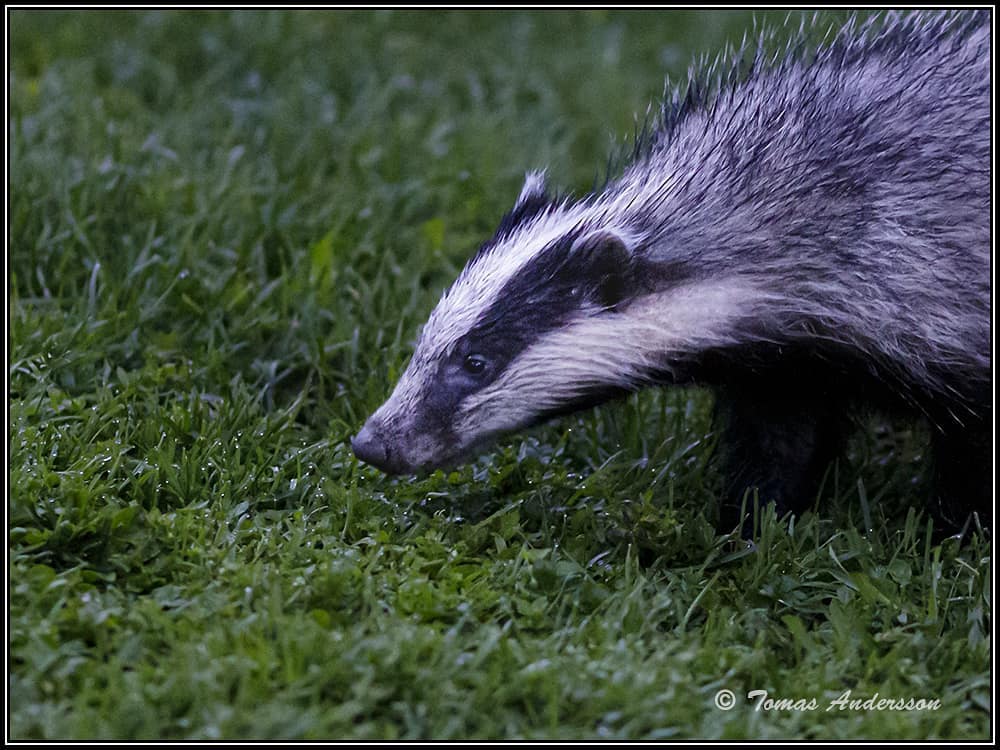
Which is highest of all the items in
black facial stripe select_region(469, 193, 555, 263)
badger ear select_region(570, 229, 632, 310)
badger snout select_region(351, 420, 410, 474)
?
black facial stripe select_region(469, 193, 555, 263)

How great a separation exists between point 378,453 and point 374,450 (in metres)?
0.02

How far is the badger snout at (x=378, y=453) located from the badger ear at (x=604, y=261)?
0.92 m

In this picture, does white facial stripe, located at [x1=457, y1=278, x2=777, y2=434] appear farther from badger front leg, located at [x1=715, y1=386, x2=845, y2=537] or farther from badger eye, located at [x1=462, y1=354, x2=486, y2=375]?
badger front leg, located at [x1=715, y1=386, x2=845, y2=537]

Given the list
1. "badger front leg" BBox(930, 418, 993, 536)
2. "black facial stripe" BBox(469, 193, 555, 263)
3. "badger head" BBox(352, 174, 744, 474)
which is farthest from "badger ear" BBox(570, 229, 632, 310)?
"badger front leg" BBox(930, 418, 993, 536)

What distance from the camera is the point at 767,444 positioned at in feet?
17.3

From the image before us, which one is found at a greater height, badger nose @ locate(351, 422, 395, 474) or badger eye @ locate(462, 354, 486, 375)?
badger eye @ locate(462, 354, 486, 375)

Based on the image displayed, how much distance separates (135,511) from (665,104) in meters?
2.65

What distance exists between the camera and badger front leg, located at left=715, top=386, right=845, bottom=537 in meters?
5.24

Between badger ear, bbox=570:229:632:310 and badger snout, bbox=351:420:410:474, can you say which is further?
badger snout, bbox=351:420:410:474

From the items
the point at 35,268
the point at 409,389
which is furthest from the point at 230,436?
the point at 35,268

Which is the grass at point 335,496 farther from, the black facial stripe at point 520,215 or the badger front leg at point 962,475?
the black facial stripe at point 520,215

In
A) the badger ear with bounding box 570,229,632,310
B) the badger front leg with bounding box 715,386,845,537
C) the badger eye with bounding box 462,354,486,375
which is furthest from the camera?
the badger front leg with bounding box 715,386,845,537
